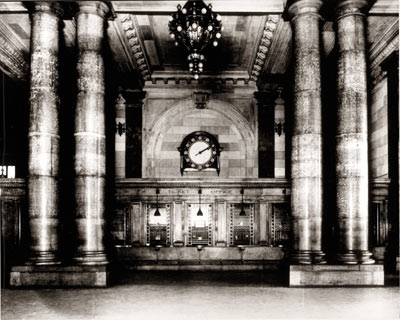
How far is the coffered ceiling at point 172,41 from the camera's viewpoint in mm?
13852

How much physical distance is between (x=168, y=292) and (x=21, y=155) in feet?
39.5

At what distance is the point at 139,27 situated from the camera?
16.5 metres

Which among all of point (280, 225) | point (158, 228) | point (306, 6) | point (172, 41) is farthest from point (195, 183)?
point (306, 6)

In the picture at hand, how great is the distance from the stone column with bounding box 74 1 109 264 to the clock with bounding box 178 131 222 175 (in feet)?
31.2

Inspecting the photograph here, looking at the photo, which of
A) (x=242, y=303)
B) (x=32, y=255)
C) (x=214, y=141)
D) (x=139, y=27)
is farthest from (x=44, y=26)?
(x=214, y=141)

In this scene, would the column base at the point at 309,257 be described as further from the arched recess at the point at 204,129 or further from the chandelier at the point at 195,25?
the arched recess at the point at 204,129

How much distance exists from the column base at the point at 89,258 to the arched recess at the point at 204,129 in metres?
9.85

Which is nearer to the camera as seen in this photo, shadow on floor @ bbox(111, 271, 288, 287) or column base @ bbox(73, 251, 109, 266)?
column base @ bbox(73, 251, 109, 266)

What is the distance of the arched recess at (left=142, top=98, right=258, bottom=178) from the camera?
22344 mm

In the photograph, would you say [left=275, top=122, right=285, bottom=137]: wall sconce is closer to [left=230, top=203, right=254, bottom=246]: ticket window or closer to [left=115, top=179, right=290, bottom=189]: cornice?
[left=115, top=179, right=290, bottom=189]: cornice

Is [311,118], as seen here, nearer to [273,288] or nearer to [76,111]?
[273,288]

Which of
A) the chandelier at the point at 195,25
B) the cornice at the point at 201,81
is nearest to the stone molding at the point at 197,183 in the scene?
the cornice at the point at 201,81

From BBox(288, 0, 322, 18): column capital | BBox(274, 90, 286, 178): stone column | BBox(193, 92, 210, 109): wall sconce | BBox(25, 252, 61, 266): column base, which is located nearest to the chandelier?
BBox(288, 0, 322, 18): column capital

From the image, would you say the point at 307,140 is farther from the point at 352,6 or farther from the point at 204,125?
the point at 204,125
